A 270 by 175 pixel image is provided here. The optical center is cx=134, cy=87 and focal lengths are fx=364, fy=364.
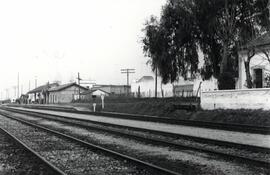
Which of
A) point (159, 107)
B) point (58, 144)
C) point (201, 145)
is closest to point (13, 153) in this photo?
point (58, 144)

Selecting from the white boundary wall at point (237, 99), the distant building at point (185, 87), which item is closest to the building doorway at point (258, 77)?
the distant building at point (185, 87)

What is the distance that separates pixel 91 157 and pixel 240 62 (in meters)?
30.4

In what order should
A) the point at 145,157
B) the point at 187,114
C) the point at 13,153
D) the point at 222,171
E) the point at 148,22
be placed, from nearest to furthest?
1. the point at 222,171
2. the point at 145,157
3. the point at 13,153
4. the point at 187,114
5. the point at 148,22

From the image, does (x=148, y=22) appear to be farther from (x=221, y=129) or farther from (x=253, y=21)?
(x=221, y=129)

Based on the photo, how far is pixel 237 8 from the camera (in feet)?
112

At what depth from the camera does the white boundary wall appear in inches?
890

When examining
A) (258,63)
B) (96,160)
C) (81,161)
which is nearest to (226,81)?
(258,63)

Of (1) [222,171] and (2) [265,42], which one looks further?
(2) [265,42]

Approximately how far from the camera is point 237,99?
81.2ft

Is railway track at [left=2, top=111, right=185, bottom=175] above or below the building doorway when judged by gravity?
below

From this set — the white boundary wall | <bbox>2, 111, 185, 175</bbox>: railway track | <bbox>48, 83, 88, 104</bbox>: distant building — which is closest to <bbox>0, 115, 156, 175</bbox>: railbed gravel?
<bbox>2, 111, 185, 175</bbox>: railway track

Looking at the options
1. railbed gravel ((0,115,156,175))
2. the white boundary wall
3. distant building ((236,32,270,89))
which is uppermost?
distant building ((236,32,270,89))

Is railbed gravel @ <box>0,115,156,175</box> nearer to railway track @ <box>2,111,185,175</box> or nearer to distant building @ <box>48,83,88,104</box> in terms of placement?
railway track @ <box>2,111,185,175</box>

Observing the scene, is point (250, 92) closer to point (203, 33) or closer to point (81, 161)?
point (203, 33)
